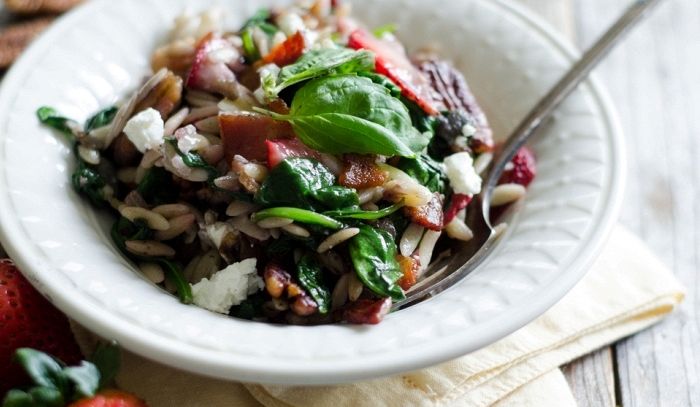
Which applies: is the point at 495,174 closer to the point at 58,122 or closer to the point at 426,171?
the point at 426,171

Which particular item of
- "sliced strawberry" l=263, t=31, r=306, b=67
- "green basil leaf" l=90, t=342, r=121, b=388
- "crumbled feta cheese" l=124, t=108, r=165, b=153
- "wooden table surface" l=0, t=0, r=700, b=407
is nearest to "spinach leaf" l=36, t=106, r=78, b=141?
"crumbled feta cheese" l=124, t=108, r=165, b=153

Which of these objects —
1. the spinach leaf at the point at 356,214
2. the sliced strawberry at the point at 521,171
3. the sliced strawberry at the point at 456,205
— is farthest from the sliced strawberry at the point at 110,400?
the sliced strawberry at the point at 521,171

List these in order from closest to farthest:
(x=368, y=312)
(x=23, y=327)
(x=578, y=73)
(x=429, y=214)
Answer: (x=368, y=312)
(x=23, y=327)
(x=429, y=214)
(x=578, y=73)

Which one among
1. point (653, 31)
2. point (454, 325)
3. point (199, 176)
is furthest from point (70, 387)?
point (653, 31)

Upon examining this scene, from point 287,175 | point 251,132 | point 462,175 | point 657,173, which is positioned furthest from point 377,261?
point 657,173

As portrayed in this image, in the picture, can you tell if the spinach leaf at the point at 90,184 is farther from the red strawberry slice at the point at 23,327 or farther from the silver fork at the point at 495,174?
the silver fork at the point at 495,174
